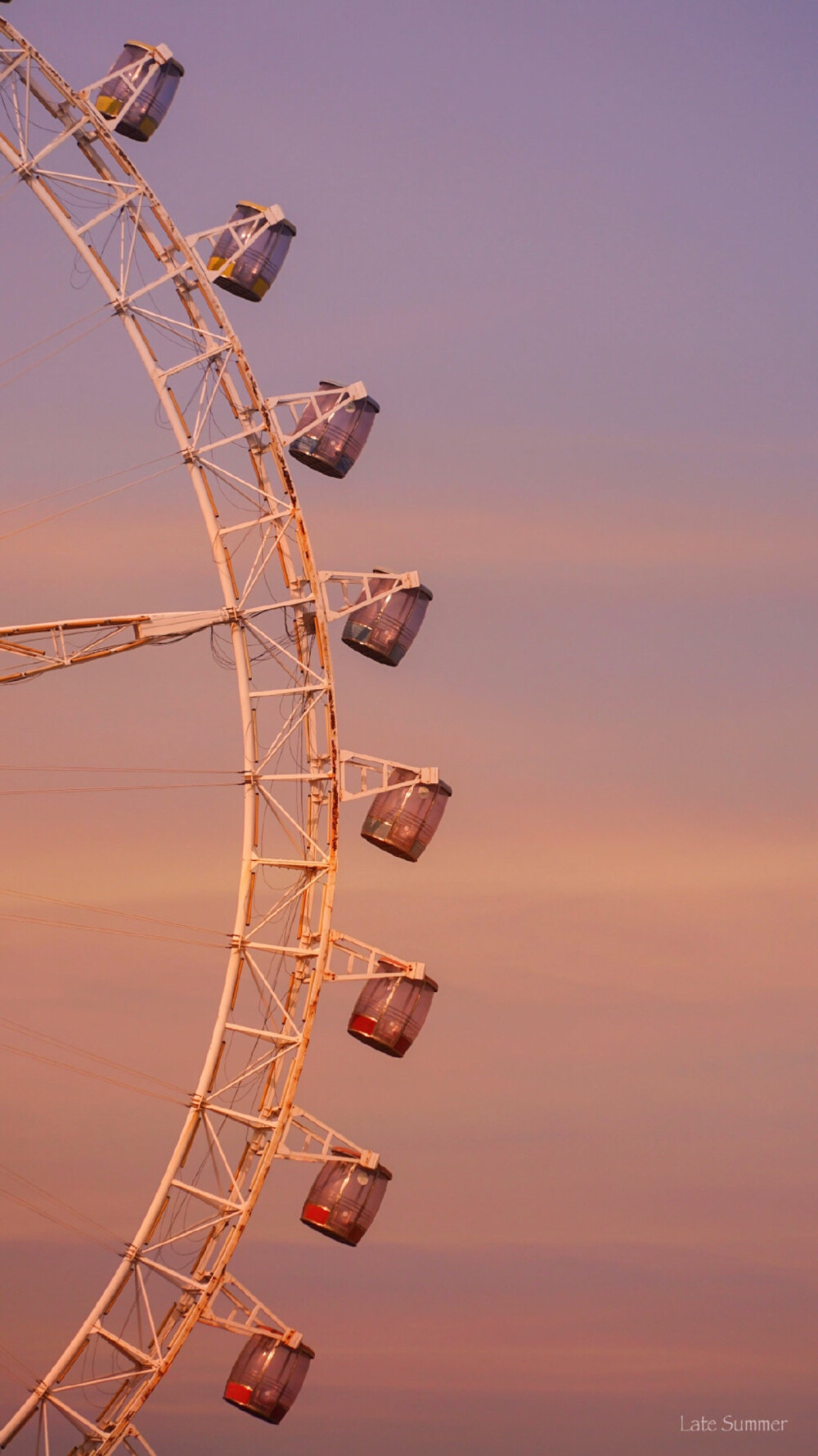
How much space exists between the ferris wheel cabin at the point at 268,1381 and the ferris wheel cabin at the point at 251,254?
14.6 m

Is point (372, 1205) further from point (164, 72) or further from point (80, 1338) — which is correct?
point (164, 72)

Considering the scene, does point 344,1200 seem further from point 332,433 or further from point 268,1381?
point 332,433

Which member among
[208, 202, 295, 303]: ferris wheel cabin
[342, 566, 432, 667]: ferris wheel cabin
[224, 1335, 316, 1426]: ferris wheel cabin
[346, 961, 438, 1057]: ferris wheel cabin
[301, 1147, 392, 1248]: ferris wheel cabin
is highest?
[208, 202, 295, 303]: ferris wheel cabin

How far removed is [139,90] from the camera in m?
32.2

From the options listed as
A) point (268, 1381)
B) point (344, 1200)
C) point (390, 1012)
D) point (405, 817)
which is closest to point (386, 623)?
point (405, 817)

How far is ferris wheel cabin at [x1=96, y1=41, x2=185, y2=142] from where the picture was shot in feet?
106

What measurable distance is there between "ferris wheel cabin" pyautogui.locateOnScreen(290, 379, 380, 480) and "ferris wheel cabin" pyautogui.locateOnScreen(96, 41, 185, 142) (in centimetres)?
438

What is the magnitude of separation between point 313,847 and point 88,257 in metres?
8.45

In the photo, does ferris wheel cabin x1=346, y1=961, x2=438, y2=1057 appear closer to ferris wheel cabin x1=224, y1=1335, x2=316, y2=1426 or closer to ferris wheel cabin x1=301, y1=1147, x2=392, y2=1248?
ferris wheel cabin x1=301, y1=1147, x2=392, y2=1248

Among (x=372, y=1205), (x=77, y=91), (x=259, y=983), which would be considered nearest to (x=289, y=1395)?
(x=372, y=1205)

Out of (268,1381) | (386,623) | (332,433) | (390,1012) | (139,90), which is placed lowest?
(268,1381)

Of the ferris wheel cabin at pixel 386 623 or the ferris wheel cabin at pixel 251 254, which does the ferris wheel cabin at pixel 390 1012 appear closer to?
the ferris wheel cabin at pixel 386 623

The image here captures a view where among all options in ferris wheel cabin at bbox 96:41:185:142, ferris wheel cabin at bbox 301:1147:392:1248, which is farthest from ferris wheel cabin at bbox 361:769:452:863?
ferris wheel cabin at bbox 96:41:185:142

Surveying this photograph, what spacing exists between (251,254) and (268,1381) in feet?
51.1
